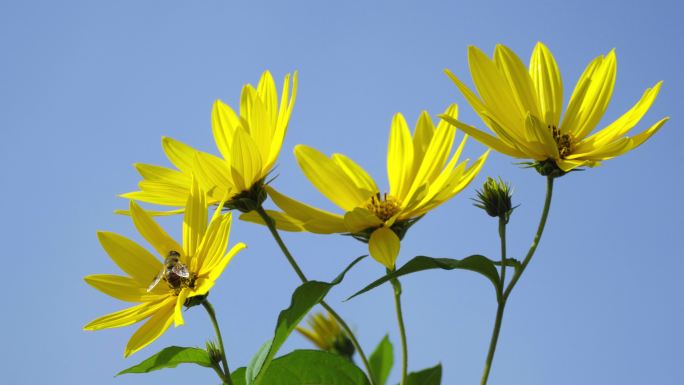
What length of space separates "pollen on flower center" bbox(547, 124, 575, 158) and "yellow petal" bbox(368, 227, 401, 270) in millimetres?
610

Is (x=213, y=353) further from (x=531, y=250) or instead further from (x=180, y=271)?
(x=531, y=250)

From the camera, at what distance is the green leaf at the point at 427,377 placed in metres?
2.57

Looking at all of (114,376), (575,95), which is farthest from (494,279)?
(114,376)

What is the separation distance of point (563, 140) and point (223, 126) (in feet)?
3.29

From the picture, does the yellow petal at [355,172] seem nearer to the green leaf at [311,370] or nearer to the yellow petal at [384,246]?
the yellow petal at [384,246]

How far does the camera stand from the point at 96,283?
2176 millimetres

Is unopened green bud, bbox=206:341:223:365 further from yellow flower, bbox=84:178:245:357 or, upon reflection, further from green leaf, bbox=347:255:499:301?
green leaf, bbox=347:255:499:301

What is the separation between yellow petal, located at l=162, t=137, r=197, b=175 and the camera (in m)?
2.31

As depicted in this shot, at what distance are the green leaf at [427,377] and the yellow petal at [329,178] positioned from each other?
648mm

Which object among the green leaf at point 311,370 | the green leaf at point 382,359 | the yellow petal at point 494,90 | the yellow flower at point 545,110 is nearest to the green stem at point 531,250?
the yellow flower at point 545,110

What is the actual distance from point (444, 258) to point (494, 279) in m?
0.16

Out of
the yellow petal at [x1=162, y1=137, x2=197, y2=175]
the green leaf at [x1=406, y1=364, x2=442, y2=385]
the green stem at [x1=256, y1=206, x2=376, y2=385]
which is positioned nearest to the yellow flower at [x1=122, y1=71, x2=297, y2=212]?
the yellow petal at [x1=162, y1=137, x2=197, y2=175]

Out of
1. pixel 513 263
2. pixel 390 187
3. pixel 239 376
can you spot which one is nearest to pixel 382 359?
pixel 239 376

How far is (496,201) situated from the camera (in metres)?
2.45
